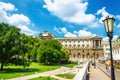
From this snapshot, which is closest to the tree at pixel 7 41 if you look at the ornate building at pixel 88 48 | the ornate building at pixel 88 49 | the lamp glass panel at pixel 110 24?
the lamp glass panel at pixel 110 24

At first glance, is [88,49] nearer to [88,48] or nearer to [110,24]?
[88,48]

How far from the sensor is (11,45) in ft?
168

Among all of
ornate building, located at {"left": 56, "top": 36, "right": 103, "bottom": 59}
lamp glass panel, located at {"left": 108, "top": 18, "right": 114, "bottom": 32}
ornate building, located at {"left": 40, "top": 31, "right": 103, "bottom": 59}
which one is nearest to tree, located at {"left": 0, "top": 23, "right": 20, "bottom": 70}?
lamp glass panel, located at {"left": 108, "top": 18, "right": 114, "bottom": 32}

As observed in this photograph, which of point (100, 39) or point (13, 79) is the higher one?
point (100, 39)

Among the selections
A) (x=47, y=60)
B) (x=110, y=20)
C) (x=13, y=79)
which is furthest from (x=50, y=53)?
(x=110, y=20)

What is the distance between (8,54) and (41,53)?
31108 millimetres

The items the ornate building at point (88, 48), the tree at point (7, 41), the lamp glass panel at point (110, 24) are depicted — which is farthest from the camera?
the ornate building at point (88, 48)

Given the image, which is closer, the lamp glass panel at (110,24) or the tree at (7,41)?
the lamp glass panel at (110,24)

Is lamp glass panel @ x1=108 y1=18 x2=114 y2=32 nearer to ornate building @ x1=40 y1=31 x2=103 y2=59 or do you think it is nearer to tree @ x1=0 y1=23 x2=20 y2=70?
tree @ x1=0 y1=23 x2=20 y2=70

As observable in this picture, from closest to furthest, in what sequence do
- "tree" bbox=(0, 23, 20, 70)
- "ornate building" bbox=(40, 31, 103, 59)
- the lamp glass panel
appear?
the lamp glass panel, "tree" bbox=(0, 23, 20, 70), "ornate building" bbox=(40, 31, 103, 59)

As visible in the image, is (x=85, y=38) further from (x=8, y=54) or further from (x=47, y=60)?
(x=8, y=54)

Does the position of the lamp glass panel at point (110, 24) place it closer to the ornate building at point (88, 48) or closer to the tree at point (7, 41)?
the tree at point (7, 41)

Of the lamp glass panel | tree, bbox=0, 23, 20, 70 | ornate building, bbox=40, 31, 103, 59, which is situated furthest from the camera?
ornate building, bbox=40, 31, 103, 59

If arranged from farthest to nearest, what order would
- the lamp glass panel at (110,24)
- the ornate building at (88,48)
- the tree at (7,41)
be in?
the ornate building at (88,48) < the tree at (7,41) < the lamp glass panel at (110,24)
